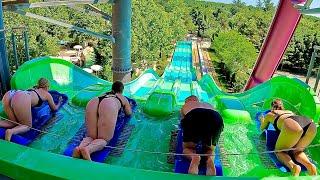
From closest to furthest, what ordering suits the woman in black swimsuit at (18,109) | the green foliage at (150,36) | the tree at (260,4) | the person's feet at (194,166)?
1. the person's feet at (194,166)
2. the woman in black swimsuit at (18,109)
3. the green foliage at (150,36)
4. the tree at (260,4)

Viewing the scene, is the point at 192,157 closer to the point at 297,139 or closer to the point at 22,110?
the point at 297,139

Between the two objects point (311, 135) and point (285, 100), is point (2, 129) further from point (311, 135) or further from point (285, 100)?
point (285, 100)

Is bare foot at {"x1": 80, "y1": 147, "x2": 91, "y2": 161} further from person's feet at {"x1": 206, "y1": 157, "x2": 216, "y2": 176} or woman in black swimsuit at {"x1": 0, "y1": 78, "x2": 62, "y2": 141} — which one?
person's feet at {"x1": 206, "y1": 157, "x2": 216, "y2": 176}

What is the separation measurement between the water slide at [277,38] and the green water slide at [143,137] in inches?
76.2

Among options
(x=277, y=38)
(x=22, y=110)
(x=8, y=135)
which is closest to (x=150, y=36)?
(x=277, y=38)

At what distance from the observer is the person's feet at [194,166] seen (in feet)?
8.30

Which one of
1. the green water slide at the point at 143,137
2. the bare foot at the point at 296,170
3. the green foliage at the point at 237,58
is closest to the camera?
the green water slide at the point at 143,137

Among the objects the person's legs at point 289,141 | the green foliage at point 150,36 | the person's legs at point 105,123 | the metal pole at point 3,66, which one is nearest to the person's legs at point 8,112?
the person's legs at point 105,123

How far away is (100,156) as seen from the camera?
9.61 feet

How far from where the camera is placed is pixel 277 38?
7180 millimetres

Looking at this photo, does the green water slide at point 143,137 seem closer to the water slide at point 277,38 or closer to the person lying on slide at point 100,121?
the person lying on slide at point 100,121

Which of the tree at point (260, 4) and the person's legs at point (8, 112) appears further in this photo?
the tree at point (260, 4)

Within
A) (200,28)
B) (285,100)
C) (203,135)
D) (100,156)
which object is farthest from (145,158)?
(200,28)

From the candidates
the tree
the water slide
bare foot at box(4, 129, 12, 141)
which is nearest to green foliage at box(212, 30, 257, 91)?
the water slide
